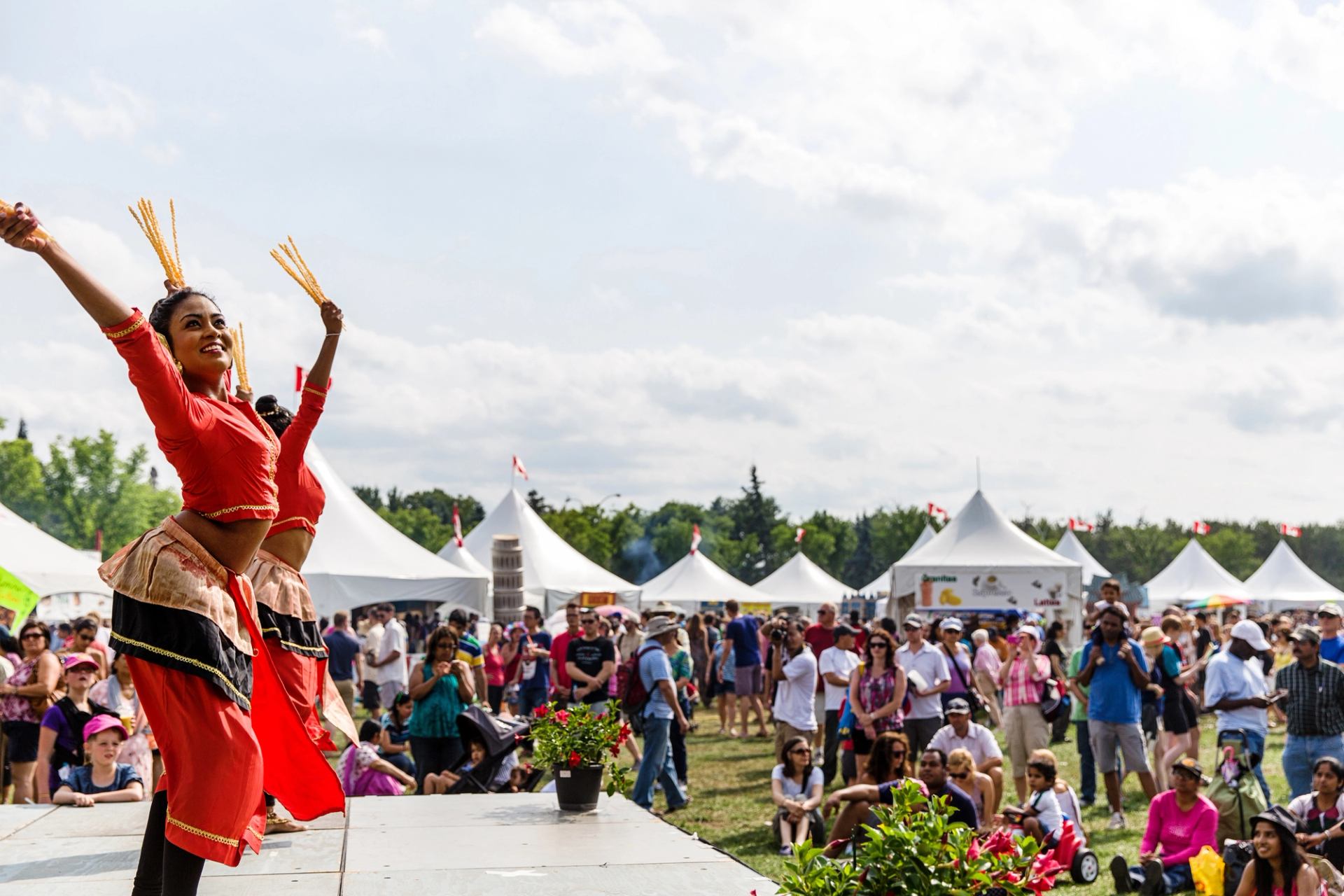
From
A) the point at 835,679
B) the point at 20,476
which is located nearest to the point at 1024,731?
the point at 835,679

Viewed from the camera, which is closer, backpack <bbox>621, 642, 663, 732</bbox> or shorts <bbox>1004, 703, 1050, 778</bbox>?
backpack <bbox>621, 642, 663, 732</bbox>

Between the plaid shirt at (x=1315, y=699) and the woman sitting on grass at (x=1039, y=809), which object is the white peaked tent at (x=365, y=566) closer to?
the woman sitting on grass at (x=1039, y=809)

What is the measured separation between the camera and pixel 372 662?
17.8 metres

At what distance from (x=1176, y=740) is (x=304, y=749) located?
947 cm

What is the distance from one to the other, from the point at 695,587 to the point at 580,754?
28041mm

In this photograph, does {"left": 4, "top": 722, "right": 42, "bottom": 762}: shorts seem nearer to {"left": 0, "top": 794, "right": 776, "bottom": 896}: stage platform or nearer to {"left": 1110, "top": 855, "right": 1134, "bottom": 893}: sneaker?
{"left": 0, "top": 794, "right": 776, "bottom": 896}: stage platform

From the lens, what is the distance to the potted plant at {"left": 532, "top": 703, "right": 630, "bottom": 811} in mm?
7070

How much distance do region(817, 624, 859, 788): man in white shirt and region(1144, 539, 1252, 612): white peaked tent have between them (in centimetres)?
3364

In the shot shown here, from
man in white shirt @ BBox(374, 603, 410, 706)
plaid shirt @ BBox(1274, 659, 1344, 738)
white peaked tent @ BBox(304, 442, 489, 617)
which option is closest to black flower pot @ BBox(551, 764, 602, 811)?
plaid shirt @ BBox(1274, 659, 1344, 738)

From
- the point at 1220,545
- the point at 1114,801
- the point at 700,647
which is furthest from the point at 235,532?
the point at 1220,545

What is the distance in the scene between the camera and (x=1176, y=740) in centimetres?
1146

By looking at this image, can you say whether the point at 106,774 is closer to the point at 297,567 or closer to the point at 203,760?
the point at 297,567

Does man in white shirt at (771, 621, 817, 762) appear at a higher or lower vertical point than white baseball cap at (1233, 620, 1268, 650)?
lower

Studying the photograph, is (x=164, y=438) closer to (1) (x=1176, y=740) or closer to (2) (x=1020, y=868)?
(2) (x=1020, y=868)
